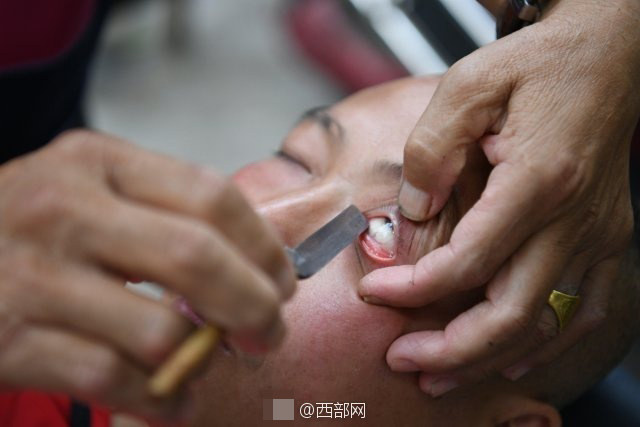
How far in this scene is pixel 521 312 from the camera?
925 mm

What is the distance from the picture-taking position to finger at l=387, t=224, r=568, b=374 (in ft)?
3.04

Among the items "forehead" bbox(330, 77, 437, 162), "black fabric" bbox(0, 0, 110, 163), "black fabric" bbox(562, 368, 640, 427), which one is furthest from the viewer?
"black fabric" bbox(0, 0, 110, 163)

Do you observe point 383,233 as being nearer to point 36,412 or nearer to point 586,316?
point 586,316

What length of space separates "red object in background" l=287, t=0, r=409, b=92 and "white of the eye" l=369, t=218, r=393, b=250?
1397 millimetres

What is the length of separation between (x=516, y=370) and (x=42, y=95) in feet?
3.38

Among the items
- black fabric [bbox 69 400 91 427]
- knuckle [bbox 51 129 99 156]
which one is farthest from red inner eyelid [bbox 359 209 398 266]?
black fabric [bbox 69 400 91 427]

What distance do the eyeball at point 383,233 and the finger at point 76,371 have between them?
455 mm

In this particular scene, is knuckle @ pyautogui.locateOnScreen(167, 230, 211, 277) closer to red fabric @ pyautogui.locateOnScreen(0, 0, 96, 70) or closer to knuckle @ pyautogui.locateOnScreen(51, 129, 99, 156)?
knuckle @ pyautogui.locateOnScreen(51, 129, 99, 156)

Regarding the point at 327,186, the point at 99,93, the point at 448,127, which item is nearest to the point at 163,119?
the point at 99,93

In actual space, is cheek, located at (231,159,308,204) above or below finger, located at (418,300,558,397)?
above

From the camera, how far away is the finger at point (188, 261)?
608mm

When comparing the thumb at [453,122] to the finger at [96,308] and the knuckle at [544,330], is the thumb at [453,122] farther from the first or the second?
the finger at [96,308]

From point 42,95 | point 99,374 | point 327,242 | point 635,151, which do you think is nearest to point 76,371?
point 99,374

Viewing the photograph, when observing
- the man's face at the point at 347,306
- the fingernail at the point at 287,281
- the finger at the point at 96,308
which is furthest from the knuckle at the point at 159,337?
the man's face at the point at 347,306
